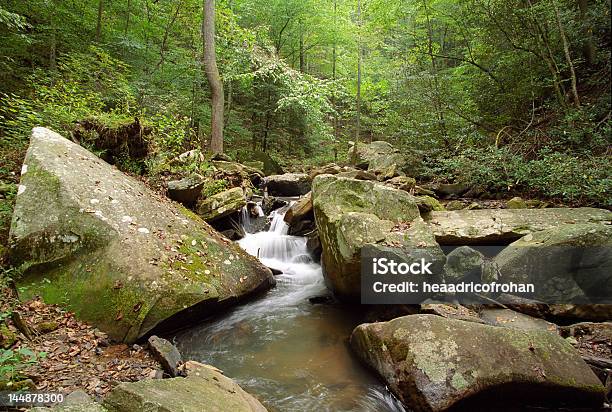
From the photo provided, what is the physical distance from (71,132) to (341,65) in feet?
57.8

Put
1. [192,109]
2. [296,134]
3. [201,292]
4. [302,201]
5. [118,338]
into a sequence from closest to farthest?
[118,338] → [201,292] → [302,201] → [192,109] → [296,134]

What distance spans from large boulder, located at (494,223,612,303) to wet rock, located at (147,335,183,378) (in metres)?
4.64

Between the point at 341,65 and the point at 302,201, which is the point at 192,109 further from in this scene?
the point at 341,65

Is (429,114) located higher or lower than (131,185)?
higher

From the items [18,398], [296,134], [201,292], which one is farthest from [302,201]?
[296,134]

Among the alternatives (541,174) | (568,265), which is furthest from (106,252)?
(541,174)

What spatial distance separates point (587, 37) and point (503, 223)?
16.6 ft

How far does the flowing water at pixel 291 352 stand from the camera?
3.84 meters

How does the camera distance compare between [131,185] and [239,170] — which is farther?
[239,170]

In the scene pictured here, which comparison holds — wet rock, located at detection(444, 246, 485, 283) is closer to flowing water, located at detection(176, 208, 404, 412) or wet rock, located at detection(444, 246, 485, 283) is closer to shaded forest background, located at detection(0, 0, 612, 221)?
flowing water, located at detection(176, 208, 404, 412)

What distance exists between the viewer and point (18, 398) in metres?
2.63

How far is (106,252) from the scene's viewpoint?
474 centimetres

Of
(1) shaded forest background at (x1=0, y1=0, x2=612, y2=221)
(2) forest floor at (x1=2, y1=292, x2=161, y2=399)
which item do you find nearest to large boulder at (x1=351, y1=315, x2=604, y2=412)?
(2) forest floor at (x1=2, y1=292, x2=161, y2=399)

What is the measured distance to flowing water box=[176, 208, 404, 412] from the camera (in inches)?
151
